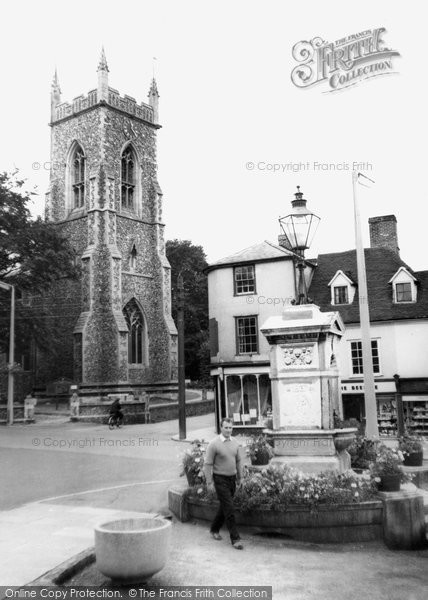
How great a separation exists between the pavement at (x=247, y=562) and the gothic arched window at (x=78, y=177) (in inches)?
1394

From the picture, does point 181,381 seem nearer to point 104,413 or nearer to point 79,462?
point 79,462

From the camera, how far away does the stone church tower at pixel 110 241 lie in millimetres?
37656

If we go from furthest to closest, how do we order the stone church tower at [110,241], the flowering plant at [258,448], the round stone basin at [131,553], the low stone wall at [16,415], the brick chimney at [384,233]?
the stone church tower at [110,241]
the brick chimney at [384,233]
the low stone wall at [16,415]
the flowering plant at [258,448]
the round stone basin at [131,553]

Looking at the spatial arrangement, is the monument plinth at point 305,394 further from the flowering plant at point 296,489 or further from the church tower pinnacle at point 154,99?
the church tower pinnacle at point 154,99

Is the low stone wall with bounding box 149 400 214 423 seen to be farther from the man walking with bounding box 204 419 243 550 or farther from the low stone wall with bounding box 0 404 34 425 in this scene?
the man walking with bounding box 204 419 243 550

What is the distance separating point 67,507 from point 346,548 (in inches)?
195

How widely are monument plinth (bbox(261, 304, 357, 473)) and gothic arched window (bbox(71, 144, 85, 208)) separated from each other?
117 feet

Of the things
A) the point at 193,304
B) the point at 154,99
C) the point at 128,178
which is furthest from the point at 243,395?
the point at 193,304

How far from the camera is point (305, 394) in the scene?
27.9 feet

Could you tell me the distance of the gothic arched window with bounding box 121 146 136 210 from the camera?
42656mm

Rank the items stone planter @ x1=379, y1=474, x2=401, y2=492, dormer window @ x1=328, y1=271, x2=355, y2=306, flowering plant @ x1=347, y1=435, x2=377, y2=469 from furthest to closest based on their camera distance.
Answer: dormer window @ x1=328, y1=271, x2=355, y2=306
flowering plant @ x1=347, y1=435, x2=377, y2=469
stone planter @ x1=379, y1=474, x2=401, y2=492

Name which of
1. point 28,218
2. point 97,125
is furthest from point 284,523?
point 97,125

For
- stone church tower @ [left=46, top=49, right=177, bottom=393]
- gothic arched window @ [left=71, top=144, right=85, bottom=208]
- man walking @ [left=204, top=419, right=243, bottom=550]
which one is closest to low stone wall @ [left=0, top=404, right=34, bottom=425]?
stone church tower @ [left=46, top=49, right=177, bottom=393]

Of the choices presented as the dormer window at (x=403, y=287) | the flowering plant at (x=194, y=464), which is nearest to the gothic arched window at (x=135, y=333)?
the dormer window at (x=403, y=287)
